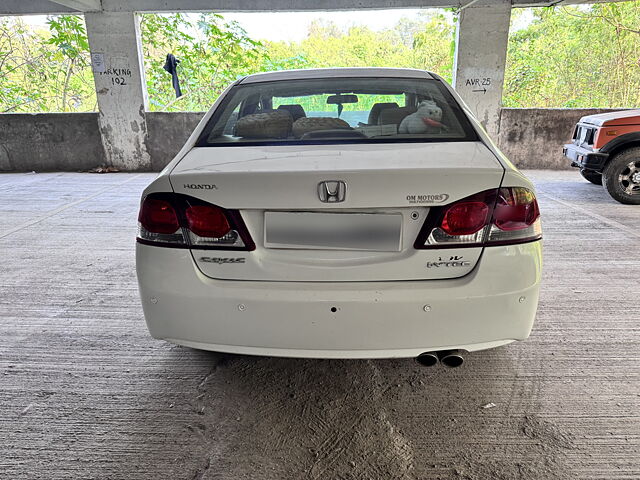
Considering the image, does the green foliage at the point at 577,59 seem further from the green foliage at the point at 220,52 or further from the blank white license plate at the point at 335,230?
the blank white license plate at the point at 335,230

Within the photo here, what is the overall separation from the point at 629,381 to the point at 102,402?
2546 mm

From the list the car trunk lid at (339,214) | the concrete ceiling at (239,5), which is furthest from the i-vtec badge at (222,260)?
the concrete ceiling at (239,5)

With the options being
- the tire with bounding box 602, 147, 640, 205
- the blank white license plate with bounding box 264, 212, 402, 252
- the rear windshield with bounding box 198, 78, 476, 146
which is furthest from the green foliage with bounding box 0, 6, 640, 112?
the blank white license plate with bounding box 264, 212, 402, 252

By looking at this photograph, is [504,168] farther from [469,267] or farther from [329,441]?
[329,441]

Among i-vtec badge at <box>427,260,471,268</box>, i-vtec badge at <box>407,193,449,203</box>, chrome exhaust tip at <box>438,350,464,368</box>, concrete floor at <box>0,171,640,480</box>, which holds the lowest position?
concrete floor at <box>0,171,640,480</box>

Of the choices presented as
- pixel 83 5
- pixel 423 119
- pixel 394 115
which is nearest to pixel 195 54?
pixel 83 5

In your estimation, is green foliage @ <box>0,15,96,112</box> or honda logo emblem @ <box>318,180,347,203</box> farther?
green foliage @ <box>0,15,96,112</box>

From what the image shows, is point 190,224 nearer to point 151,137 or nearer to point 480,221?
point 480,221

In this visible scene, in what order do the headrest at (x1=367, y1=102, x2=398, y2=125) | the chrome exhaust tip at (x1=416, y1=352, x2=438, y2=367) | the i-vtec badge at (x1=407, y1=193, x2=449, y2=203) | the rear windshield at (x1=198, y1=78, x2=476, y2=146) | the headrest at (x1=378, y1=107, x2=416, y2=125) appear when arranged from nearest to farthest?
the i-vtec badge at (x1=407, y1=193, x2=449, y2=203) → the chrome exhaust tip at (x1=416, y1=352, x2=438, y2=367) → the rear windshield at (x1=198, y1=78, x2=476, y2=146) → the headrest at (x1=378, y1=107, x2=416, y2=125) → the headrest at (x1=367, y1=102, x2=398, y2=125)

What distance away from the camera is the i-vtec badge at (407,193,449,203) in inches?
68.1

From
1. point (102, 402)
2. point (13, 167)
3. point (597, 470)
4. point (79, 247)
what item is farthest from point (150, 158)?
point (597, 470)

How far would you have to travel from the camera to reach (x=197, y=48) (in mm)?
11805

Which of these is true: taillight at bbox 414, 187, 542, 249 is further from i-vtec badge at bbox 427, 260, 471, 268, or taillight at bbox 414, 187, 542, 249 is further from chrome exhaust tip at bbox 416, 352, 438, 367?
chrome exhaust tip at bbox 416, 352, 438, 367

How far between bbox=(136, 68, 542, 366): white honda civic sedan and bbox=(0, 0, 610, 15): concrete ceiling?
7314mm
